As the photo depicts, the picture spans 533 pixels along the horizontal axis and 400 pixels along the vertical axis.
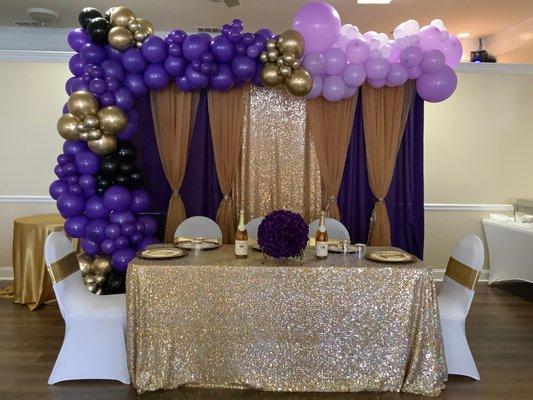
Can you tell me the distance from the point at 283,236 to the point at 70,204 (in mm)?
1866

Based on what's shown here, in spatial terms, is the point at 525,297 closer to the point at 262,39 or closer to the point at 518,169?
the point at 518,169

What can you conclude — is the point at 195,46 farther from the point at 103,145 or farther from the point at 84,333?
the point at 84,333

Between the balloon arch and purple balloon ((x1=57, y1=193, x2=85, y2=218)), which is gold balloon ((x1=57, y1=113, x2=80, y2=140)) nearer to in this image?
the balloon arch

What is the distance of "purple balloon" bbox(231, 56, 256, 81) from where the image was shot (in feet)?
11.0

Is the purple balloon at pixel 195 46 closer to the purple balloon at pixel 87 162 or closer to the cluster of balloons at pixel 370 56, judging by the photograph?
the cluster of balloons at pixel 370 56

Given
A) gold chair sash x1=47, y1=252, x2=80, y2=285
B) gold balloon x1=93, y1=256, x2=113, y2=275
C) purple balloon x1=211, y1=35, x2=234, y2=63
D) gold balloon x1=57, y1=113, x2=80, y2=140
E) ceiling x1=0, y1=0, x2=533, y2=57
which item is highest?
ceiling x1=0, y1=0, x2=533, y2=57

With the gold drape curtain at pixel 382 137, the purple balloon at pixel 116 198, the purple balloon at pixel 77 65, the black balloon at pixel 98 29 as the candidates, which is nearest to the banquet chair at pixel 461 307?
the gold drape curtain at pixel 382 137

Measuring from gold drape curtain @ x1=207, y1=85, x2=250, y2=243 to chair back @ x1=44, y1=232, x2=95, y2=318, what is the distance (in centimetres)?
139

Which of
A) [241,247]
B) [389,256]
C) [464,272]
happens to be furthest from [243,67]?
[464,272]

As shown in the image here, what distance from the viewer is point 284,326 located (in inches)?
98.2

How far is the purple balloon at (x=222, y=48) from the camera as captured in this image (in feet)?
10.9

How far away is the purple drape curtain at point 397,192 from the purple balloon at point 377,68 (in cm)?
44

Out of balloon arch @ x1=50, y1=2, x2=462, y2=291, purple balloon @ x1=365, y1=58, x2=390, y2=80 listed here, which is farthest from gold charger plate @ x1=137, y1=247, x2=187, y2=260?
purple balloon @ x1=365, y1=58, x2=390, y2=80

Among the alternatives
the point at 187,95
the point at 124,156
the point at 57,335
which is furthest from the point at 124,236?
the point at 187,95
